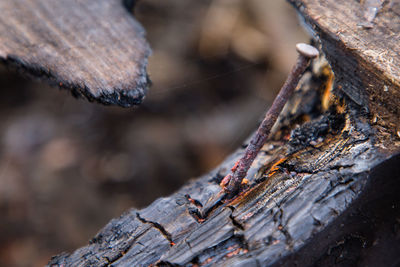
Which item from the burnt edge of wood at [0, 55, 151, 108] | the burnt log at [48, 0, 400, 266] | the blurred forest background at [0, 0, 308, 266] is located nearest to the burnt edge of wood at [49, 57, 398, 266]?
the burnt log at [48, 0, 400, 266]

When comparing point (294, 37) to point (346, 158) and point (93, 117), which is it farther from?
point (346, 158)

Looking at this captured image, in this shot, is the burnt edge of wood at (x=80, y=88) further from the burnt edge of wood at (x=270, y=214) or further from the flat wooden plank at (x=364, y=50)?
the flat wooden plank at (x=364, y=50)

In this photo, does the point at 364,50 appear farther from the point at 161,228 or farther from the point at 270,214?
the point at 161,228

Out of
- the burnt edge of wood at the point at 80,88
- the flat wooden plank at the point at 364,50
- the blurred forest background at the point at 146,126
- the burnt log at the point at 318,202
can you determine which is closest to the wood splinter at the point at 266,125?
the burnt log at the point at 318,202

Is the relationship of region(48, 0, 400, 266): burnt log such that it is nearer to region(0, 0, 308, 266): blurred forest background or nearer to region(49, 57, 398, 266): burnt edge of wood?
region(49, 57, 398, 266): burnt edge of wood

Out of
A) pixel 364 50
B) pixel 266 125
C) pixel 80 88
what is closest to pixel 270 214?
pixel 266 125

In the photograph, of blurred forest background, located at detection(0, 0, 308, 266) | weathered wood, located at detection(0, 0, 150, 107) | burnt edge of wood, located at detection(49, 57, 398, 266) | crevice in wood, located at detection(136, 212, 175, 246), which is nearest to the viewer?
burnt edge of wood, located at detection(49, 57, 398, 266)
